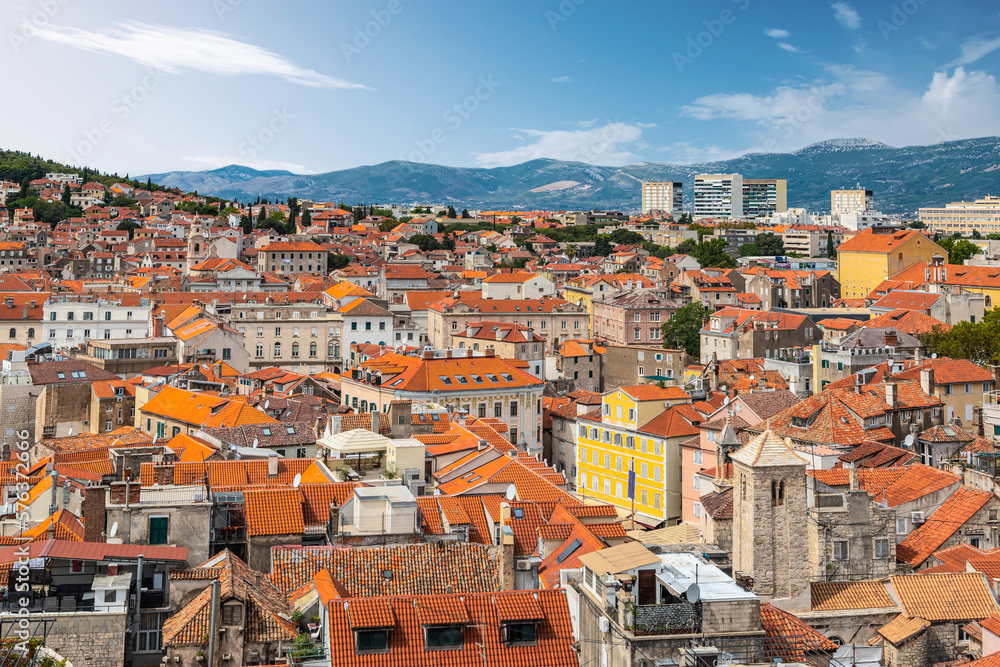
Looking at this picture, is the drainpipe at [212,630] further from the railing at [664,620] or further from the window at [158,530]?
the railing at [664,620]

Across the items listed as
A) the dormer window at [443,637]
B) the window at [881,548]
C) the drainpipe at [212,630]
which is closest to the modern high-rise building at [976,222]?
the window at [881,548]

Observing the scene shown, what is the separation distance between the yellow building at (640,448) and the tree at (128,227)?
110m

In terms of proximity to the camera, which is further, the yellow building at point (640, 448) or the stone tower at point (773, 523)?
the yellow building at point (640, 448)

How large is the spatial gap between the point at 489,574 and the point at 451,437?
49.6 feet

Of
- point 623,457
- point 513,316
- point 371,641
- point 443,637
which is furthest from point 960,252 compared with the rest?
point 371,641

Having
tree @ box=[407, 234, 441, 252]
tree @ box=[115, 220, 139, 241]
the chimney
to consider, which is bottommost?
the chimney

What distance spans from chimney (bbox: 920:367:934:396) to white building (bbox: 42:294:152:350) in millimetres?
49817

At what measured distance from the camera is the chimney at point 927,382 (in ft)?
132

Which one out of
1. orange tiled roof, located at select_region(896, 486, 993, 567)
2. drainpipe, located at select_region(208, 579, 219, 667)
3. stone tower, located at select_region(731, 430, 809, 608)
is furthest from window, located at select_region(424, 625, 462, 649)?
orange tiled roof, located at select_region(896, 486, 993, 567)

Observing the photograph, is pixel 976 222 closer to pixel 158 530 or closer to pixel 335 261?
pixel 335 261

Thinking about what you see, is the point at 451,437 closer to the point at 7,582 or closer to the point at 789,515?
the point at 789,515

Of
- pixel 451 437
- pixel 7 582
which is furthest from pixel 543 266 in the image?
pixel 7 582

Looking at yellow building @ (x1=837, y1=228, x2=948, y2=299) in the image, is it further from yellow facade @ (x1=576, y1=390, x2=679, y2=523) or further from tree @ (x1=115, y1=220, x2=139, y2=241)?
tree @ (x1=115, y1=220, x2=139, y2=241)

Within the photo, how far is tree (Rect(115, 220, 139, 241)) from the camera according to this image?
470ft
